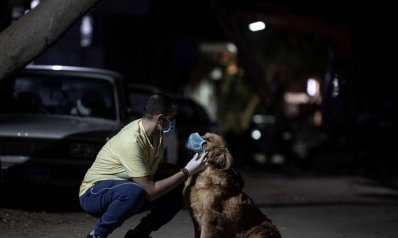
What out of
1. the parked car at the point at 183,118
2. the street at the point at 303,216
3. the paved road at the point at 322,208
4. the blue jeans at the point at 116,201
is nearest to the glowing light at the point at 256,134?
the paved road at the point at 322,208


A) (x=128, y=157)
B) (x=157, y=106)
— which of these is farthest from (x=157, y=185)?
(x=157, y=106)

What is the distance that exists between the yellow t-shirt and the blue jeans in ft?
0.24

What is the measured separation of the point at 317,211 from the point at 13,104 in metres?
4.72

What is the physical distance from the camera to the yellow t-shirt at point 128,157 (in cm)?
606

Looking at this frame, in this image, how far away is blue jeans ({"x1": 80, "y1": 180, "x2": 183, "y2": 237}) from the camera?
613cm

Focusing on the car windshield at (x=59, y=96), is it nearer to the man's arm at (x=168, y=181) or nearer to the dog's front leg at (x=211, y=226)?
the man's arm at (x=168, y=181)

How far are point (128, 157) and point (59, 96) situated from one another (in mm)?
5071

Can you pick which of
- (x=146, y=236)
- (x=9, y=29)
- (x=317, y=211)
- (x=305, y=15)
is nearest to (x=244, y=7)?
(x=305, y=15)

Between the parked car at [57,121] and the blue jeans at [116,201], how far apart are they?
111 inches

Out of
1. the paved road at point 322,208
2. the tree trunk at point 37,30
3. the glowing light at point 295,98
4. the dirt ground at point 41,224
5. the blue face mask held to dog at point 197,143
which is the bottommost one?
the paved road at point 322,208

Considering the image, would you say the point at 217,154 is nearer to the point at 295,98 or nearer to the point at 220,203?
the point at 220,203

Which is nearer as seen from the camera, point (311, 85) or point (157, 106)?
point (157, 106)

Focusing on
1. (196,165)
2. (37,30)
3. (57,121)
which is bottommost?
(196,165)

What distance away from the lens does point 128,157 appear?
6.06 meters
